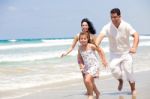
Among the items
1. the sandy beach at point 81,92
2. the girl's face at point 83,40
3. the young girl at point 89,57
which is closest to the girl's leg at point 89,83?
the young girl at point 89,57

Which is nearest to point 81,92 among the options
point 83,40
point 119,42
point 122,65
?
point 122,65

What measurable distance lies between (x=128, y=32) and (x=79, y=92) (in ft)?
6.25

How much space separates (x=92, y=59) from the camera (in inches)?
264

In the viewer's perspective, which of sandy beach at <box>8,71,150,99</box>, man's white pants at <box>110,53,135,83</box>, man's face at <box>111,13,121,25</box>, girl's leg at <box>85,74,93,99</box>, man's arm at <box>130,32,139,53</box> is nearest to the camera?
girl's leg at <box>85,74,93,99</box>

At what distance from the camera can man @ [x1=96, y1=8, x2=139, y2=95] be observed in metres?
7.03

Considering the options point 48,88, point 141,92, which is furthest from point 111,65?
point 48,88

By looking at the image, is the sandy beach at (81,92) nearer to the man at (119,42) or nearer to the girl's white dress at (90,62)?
the man at (119,42)

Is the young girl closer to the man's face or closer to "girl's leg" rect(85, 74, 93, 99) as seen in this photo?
"girl's leg" rect(85, 74, 93, 99)

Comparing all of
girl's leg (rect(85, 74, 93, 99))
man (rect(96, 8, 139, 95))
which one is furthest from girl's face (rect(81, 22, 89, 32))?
girl's leg (rect(85, 74, 93, 99))

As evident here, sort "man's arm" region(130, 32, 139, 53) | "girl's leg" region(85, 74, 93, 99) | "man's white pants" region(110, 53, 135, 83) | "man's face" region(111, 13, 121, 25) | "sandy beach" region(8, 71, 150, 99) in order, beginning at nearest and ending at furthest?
"girl's leg" region(85, 74, 93, 99), "man's arm" region(130, 32, 139, 53), "man's face" region(111, 13, 121, 25), "man's white pants" region(110, 53, 135, 83), "sandy beach" region(8, 71, 150, 99)

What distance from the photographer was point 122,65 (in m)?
7.28

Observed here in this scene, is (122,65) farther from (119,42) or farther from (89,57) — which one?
Answer: (89,57)

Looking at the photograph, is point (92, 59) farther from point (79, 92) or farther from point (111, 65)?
point (79, 92)

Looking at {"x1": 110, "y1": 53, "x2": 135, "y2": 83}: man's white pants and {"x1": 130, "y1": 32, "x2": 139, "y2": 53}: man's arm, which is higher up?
{"x1": 130, "y1": 32, "x2": 139, "y2": 53}: man's arm
